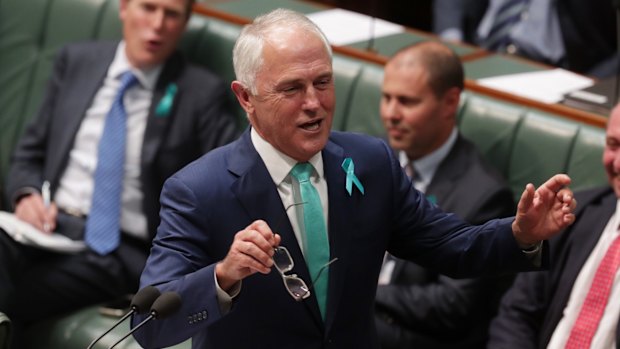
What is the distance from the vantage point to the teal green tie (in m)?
1.99

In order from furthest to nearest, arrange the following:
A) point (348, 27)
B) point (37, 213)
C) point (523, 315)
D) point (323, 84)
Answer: point (348, 27)
point (37, 213)
point (523, 315)
point (323, 84)

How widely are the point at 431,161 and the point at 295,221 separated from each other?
102 cm

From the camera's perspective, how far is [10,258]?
3.04 m

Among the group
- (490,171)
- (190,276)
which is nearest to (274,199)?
(190,276)

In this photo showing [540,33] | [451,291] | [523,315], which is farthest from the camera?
[540,33]

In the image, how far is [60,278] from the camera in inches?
123

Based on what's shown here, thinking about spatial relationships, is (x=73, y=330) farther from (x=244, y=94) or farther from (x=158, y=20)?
(x=244, y=94)

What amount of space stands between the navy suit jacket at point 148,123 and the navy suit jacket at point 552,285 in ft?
3.19

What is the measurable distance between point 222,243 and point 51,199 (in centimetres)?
150

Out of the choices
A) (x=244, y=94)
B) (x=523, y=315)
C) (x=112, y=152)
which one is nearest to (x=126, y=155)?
(x=112, y=152)

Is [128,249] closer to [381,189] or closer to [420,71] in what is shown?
[420,71]

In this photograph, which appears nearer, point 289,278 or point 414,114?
point 289,278

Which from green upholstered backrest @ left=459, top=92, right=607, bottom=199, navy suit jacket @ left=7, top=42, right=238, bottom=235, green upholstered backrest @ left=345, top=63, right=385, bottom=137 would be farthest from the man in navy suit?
navy suit jacket @ left=7, top=42, right=238, bottom=235

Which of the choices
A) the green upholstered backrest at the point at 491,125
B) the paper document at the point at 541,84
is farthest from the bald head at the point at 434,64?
the paper document at the point at 541,84
